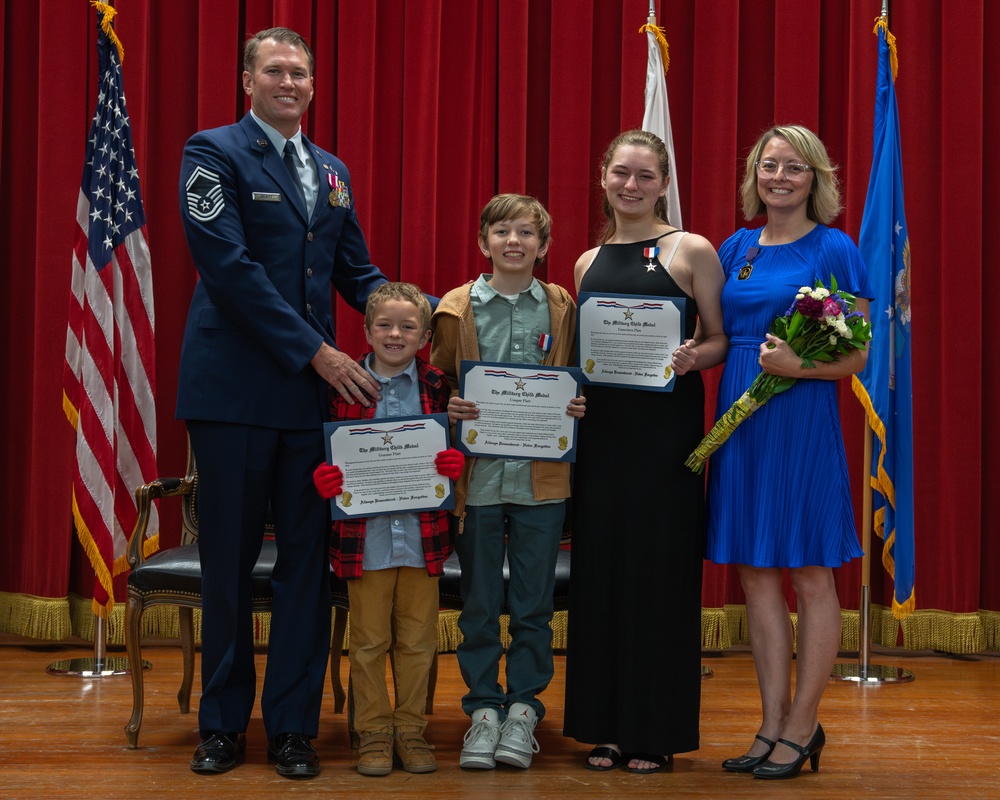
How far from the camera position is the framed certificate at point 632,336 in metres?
2.81

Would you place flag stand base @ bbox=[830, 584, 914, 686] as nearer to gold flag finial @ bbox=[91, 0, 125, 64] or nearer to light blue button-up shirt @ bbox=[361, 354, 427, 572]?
light blue button-up shirt @ bbox=[361, 354, 427, 572]

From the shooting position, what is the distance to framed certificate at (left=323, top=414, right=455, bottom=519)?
2.81m

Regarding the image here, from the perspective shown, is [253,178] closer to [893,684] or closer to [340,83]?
[340,83]

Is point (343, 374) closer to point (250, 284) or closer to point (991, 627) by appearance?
point (250, 284)

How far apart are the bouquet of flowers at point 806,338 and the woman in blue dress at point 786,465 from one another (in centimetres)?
3

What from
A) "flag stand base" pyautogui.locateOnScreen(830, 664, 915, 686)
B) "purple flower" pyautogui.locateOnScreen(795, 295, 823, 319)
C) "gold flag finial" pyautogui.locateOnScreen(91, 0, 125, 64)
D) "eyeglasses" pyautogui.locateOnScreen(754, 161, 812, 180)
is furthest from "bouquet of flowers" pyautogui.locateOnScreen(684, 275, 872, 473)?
"gold flag finial" pyautogui.locateOnScreen(91, 0, 125, 64)

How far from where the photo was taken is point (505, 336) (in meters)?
2.92

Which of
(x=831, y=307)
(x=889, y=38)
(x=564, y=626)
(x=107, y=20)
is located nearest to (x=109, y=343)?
(x=107, y=20)

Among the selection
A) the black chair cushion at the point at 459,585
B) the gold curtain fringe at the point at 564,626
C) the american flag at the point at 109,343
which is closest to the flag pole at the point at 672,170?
the gold curtain fringe at the point at 564,626

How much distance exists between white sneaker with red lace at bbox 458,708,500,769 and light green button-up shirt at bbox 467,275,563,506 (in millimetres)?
603

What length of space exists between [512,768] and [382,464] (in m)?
0.93

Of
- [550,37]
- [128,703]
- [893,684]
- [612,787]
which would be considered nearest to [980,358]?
[893,684]

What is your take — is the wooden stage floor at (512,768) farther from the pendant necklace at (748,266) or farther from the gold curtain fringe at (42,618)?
the pendant necklace at (748,266)

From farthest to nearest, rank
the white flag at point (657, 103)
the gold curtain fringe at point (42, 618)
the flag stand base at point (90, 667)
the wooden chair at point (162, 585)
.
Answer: the gold curtain fringe at point (42, 618) → the white flag at point (657, 103) → the flag stand base at point (90, 667) → the wooden chair at point (162, 585)
